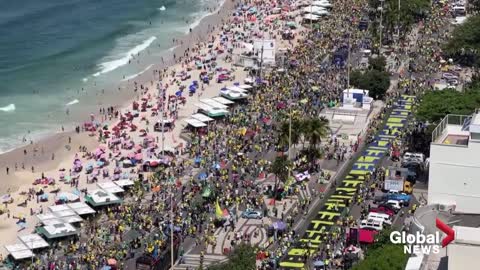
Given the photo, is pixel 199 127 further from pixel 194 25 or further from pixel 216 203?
pixel 194 25

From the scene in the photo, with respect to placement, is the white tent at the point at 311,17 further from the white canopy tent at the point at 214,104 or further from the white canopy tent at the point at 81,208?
the white canopy tent at the point at 81,208

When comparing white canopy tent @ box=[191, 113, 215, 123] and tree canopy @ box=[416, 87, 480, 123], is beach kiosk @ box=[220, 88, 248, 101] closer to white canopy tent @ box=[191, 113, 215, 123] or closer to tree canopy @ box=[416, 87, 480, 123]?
white canopy tent @ box=[191, 113, 215, 123]

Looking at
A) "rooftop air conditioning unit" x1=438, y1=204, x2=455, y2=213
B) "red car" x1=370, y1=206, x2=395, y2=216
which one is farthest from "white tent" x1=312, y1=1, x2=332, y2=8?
"rooftop air conditioning unit" x1=438, y1=204, x2=455, y2=213

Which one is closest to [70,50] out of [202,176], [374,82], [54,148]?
[54,148]

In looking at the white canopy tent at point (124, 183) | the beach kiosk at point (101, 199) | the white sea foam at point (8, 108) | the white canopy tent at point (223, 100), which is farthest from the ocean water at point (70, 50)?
the beach kiosk at point (101, 199)

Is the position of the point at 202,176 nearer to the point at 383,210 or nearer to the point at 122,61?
the point at 383,210
